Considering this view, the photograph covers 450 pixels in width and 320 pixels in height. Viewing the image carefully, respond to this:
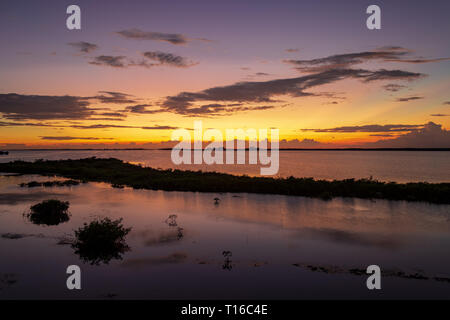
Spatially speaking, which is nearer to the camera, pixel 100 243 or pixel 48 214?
pixel 100 243

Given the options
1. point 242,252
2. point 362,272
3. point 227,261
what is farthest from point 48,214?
point 362,272

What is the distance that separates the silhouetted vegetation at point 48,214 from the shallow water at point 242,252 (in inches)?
24.6

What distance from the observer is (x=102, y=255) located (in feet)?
45.1

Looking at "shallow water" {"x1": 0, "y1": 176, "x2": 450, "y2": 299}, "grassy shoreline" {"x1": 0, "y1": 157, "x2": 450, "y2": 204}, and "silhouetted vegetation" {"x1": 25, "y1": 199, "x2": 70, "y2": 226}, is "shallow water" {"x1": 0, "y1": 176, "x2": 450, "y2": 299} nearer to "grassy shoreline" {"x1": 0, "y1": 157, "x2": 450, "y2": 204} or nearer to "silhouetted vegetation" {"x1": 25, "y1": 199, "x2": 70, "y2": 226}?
"silhouetted vegetation" {"x1": 25, "y1": 199, "x2": 70, "y2": 226}

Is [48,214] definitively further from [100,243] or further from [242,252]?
[242,252]

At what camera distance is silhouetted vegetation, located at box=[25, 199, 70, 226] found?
2016cm

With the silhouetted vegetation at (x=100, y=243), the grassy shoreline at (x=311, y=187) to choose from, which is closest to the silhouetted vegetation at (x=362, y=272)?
the silhouetted vegetation at (x=100, y=243)

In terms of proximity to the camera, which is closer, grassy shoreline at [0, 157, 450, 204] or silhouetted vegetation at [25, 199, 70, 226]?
silhouetted vegetation at [25, 199, 70, 226]

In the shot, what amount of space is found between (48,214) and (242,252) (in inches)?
590

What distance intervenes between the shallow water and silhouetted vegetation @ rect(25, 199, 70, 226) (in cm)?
63

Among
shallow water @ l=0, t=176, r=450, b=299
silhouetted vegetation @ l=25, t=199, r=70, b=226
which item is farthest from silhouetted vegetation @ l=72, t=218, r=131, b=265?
silhouetted vegetation @ l=25, t=199, r=70, b=226

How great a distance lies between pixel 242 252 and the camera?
46.9 ft
